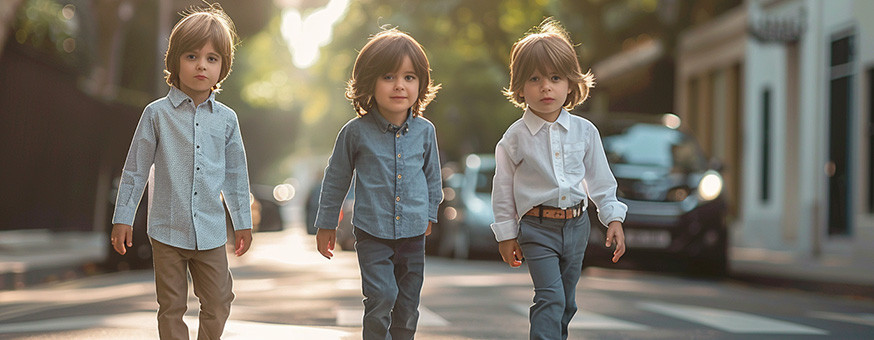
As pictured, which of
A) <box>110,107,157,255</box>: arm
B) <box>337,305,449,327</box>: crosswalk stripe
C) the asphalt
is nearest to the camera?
<box>110,107,157,255</box>: arm

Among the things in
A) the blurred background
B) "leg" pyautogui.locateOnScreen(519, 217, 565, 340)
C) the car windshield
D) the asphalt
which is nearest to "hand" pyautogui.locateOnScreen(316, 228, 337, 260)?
"leg" pyautogui.locateOnScreen(519, 217, 565, 340)

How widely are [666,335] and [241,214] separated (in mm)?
3304

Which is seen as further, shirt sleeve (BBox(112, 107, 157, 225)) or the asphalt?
the asphalt

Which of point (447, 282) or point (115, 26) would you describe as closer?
point (447, 282)

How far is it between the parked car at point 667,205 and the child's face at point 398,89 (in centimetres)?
798

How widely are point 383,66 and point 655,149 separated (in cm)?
893

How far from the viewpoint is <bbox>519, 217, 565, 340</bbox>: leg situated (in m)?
4.96

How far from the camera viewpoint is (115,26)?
25.0 metres

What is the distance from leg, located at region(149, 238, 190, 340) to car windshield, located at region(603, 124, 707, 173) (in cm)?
873

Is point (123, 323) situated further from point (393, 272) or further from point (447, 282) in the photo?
point (447, 282)

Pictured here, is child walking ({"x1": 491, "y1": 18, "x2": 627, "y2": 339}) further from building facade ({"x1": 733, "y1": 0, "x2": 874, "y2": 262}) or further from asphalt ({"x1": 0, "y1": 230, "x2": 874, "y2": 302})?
building facade ({"x1": 733, "y1": 0, "x2": 874, "y2": 262})

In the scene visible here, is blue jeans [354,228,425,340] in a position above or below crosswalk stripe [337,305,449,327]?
above

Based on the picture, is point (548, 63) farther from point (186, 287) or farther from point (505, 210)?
point (186, 287)

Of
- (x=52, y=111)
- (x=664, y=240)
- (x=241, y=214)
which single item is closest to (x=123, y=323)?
(x=241, y=214)
